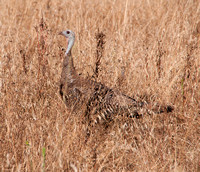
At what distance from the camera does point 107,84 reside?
14.0 ft

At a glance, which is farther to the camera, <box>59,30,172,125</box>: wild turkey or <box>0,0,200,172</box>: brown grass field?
<box>59,30,172,125</box>: wild turkey

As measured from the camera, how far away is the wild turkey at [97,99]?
3.50 m

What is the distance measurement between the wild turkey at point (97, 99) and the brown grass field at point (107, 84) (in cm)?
13

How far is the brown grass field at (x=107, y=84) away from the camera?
2.93 metres

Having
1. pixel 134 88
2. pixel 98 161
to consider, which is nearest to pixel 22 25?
pixel 134 88

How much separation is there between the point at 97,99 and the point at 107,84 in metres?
0.61

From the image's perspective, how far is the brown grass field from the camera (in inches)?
115

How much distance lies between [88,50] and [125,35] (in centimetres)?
96

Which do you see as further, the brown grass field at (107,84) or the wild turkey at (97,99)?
the wild turkey at (97,99)

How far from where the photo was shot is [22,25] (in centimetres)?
602

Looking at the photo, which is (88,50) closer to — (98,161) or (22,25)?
(22,25)

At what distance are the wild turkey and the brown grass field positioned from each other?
126 millimetres

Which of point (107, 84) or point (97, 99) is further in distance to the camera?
point (107, 84)

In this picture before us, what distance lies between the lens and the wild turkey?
350 cm
